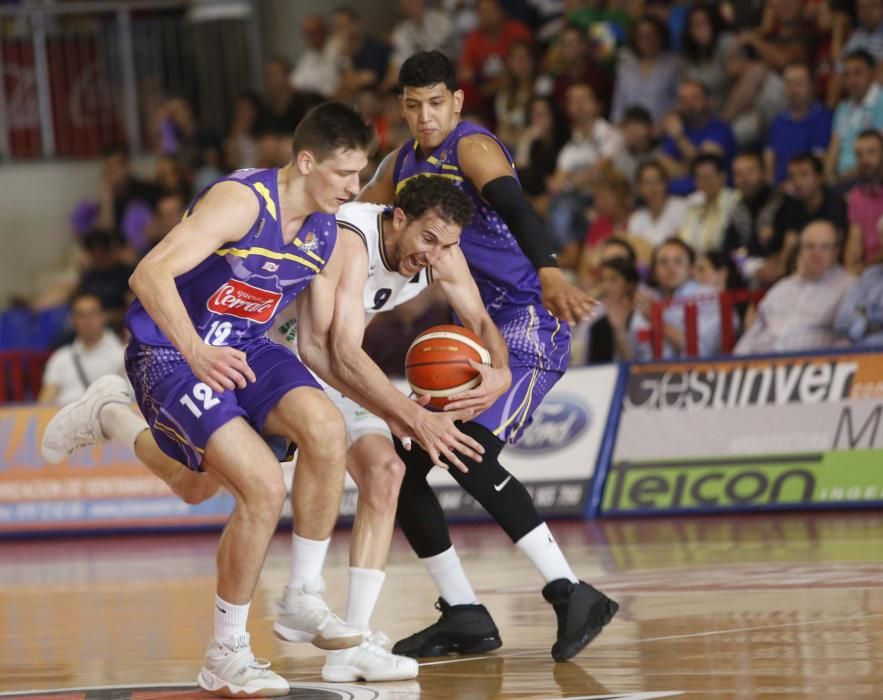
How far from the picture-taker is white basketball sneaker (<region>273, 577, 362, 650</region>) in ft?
20.8

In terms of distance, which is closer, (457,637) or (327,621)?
(327,621)

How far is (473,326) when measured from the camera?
718cm

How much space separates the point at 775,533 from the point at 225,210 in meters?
5.72

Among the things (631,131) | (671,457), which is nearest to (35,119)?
(631,131)

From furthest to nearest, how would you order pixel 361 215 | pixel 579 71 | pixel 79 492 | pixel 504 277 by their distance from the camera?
1. pixel 579 71
2. pixel 79 492
3. pixel 504 277
4. pixel 361 215

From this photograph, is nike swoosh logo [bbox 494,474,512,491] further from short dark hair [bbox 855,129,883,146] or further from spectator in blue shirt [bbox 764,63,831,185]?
spectator in blue shirt [bbox 764,63,831,185]

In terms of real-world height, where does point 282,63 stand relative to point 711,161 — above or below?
above

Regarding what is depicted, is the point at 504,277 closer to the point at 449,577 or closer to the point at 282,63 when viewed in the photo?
the point at 449,577

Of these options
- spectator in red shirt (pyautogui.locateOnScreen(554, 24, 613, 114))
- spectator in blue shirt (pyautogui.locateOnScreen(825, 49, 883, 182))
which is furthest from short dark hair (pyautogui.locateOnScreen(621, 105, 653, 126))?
spectator in blue shirt (pyautogui.locateOnScreen(825, 49, 883, 182))

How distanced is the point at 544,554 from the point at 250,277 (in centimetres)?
→ 177

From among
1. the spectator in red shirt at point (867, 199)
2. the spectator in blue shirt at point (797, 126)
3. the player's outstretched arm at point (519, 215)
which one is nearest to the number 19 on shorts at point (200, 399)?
the player's outstretched arm at point (519, 215)

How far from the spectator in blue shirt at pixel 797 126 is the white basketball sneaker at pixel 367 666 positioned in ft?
29.0

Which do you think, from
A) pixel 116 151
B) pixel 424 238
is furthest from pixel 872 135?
pixel 116 151

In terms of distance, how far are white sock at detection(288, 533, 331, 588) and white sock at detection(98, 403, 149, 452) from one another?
176cm
